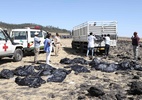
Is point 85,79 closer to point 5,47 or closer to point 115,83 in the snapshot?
point 115,83

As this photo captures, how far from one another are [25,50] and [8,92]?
989 centimetres

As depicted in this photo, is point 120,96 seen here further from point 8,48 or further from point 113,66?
point 8,48

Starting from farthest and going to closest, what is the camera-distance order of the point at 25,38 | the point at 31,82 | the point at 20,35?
the point at 20,35
the point at 25,38
the point at 31,82

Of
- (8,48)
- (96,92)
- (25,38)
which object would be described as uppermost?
(25,38)

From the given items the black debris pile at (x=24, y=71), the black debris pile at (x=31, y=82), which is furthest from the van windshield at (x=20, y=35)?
the black debris pile at (x=31, y=82)

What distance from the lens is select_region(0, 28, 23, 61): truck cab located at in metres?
15.4

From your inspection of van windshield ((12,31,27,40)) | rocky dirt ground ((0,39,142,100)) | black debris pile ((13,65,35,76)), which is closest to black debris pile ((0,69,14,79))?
rocky dirt ground ((0,39,142,100))

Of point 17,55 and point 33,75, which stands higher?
point 17,55

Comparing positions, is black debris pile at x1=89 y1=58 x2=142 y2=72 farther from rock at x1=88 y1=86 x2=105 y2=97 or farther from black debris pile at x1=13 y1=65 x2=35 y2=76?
rock at x1=88 y1=86 x2=105 y2=97

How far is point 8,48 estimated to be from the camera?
52.1 ft

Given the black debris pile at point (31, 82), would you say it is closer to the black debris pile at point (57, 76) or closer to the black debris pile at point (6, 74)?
the black debris pile at point (57, 76)

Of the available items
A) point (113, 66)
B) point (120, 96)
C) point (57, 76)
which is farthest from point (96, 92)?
point (113, 66)

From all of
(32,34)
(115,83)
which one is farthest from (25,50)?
(115,83)

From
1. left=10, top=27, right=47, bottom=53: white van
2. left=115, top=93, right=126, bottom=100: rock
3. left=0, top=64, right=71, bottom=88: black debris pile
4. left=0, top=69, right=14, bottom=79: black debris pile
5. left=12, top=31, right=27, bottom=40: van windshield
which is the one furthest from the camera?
left=12, top=31, right=27, bottom=40: van windshield
